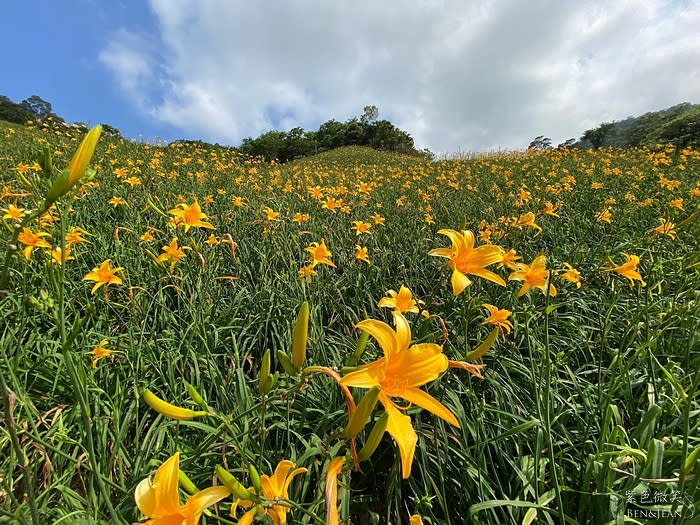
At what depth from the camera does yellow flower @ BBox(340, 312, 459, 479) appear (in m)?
0.79

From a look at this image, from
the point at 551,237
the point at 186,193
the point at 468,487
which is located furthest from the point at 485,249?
the point at 186,193

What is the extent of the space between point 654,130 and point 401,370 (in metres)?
23.0

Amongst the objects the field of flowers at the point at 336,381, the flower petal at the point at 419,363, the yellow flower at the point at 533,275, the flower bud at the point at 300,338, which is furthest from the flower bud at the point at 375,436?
the yellow flower at the point at 533,275

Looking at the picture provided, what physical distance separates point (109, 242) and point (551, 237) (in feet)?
16.1

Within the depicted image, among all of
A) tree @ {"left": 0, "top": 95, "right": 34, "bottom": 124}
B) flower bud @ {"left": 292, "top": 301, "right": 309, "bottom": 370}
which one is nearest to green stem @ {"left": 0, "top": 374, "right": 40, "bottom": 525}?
flower bud @ {"left": 292, "top": 301, "right": 309, "bottom": 370}

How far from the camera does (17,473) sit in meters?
→ 1.53

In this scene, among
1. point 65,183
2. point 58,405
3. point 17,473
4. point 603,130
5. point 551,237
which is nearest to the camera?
point 65,183

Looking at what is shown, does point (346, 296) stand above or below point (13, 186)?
below

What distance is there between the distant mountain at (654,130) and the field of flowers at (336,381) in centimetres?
1427

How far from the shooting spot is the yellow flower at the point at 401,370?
2.61 ft

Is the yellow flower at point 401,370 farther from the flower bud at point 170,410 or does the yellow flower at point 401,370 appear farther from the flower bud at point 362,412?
the flower bud at point 170,410

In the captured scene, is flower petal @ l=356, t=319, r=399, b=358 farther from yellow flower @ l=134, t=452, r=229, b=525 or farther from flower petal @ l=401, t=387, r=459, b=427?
yellow flower @ l=134, t=452, r=229, b=525

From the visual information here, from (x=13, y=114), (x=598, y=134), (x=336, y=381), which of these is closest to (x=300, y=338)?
(x=336, y=381)

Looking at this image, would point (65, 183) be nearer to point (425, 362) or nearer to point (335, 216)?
point (425, 362)
